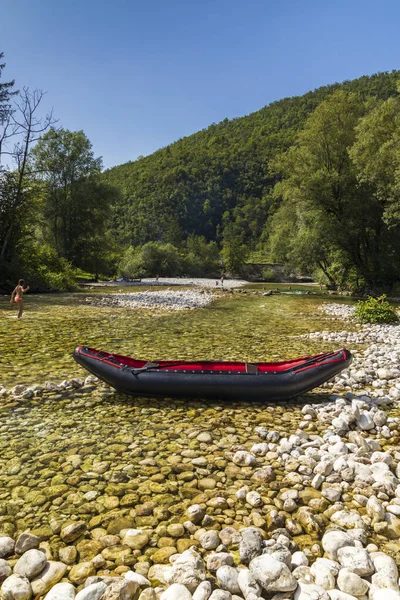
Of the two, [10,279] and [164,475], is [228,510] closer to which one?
[164,475]

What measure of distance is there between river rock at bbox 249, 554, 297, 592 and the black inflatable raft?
131 inches

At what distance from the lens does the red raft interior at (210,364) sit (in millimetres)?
5891

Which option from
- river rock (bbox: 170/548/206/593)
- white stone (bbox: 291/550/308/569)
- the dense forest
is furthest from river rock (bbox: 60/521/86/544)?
the dense forest

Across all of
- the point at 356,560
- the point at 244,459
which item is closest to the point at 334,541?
the point at 356,560

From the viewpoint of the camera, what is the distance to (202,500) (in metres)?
3.35

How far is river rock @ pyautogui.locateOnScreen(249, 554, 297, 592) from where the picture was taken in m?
2.24

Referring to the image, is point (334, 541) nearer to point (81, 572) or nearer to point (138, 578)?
point (138, 578)

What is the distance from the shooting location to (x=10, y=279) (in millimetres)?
27391

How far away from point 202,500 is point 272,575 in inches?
45.8

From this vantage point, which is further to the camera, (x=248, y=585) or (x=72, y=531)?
(x=72, y=531)

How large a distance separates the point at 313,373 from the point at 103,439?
3.43m

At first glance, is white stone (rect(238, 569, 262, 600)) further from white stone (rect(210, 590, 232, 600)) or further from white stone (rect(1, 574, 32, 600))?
white stone (rect(1, 574, 32, 600))

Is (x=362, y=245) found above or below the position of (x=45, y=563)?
above

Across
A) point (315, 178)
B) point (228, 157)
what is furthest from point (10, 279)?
point (228, 157)
